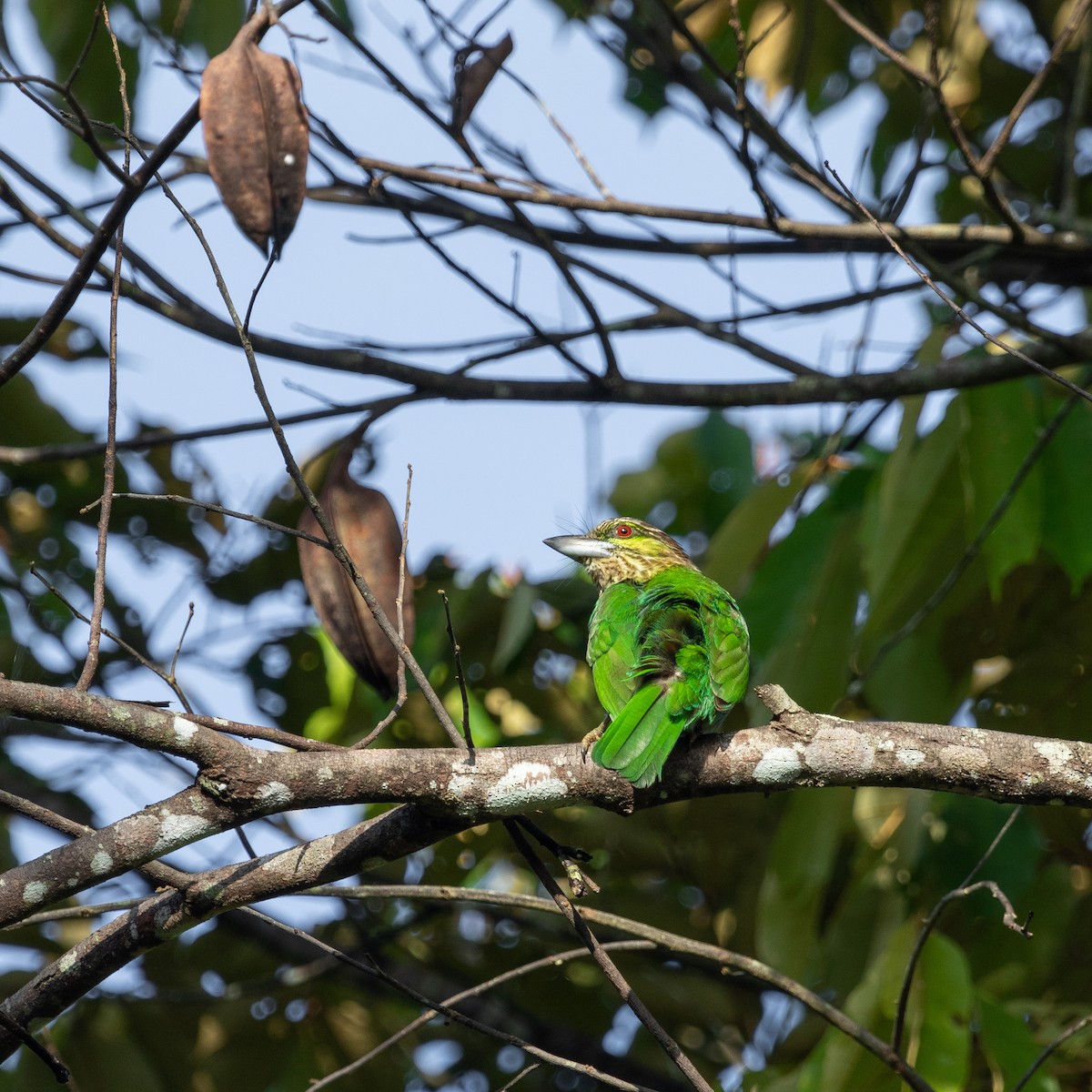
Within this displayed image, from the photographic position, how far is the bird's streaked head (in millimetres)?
4781

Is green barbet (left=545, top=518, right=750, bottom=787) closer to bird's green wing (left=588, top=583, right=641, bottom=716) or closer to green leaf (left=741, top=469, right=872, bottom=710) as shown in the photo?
bird's green wing (left=588, top=583, right=641, bottom=716)

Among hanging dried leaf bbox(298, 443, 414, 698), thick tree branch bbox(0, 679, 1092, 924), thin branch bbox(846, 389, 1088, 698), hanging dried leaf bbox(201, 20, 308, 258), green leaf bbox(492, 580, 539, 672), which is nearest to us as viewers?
thick tree branch bbox(0, 679, 1092, 924)

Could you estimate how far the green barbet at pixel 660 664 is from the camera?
266 cm

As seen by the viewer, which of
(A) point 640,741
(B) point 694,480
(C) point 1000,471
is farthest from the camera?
(B) point 694,480

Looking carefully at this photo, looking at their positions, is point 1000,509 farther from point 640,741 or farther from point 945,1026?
point 640,741

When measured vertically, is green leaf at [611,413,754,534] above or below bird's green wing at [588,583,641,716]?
above

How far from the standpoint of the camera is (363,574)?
325 cm

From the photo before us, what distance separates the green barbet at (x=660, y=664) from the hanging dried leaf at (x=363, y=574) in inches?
21.9

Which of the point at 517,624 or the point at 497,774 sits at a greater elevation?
the point at 517,624

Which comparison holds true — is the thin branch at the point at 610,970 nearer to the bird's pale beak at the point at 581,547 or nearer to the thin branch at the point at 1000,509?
the thin branch at the point at 1000,509

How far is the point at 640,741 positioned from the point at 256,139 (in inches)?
53.7

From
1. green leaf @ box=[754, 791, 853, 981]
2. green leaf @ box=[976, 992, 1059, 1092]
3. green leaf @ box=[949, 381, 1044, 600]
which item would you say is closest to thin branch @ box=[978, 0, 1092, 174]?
green leaf @ box=[949, 381, 1044, 600]

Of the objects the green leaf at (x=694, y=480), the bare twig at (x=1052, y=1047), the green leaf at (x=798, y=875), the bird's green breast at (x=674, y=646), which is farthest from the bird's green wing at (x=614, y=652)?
the green leaf at (x=694, y=480)

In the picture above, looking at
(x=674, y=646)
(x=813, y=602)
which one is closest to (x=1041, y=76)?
(x=813, y=602)
